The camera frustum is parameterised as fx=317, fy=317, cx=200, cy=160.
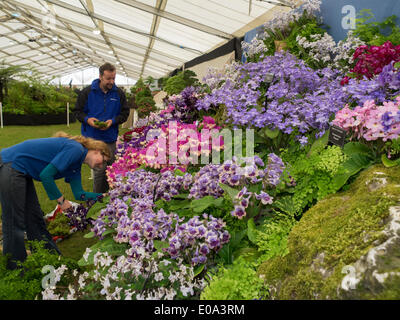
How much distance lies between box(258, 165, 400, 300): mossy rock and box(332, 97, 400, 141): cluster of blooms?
187 mm

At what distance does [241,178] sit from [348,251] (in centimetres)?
68

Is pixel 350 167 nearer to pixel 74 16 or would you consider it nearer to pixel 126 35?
pixel 126 35

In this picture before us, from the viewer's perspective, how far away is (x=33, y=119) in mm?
13891

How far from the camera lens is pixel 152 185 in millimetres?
2096

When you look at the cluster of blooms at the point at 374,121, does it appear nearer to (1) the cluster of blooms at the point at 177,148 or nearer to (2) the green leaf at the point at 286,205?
(2) the green leaf at the point at 286,205

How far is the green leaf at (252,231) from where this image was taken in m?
1.50

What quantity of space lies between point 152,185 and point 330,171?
109 centimetres

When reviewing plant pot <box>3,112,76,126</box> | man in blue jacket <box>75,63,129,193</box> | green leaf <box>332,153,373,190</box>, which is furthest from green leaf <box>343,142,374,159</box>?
plant pot <box>3,112,76,126</box>

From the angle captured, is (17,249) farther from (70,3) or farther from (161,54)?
(161,54)

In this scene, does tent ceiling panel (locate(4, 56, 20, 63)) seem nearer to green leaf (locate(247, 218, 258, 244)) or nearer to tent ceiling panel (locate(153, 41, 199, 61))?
tent ceiling panel (locate(153, 41, 199, 61))

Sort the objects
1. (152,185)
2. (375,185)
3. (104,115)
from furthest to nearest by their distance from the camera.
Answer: (104,115)
(152,185)
(375,185)

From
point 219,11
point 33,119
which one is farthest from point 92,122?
point 33,119
